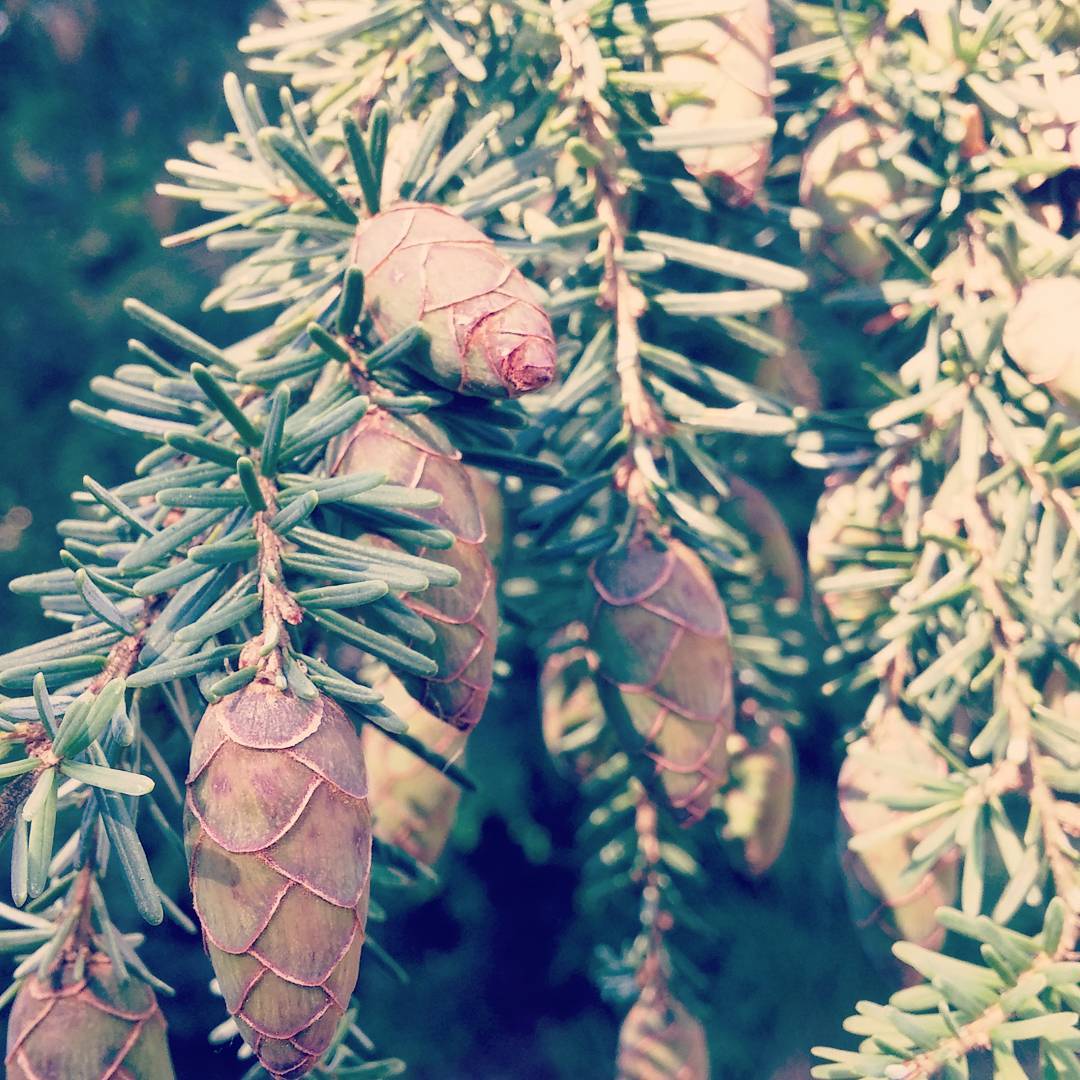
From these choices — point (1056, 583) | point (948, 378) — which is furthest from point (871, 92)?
point (1056, 583)

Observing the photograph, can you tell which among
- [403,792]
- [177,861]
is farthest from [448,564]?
[177,861]

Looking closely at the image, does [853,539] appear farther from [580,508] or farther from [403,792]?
[403,792]

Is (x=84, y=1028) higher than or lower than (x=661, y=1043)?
higher

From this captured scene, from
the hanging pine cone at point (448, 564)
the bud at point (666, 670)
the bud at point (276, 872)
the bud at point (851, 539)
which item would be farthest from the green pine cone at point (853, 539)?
the bud at point (276, 872)

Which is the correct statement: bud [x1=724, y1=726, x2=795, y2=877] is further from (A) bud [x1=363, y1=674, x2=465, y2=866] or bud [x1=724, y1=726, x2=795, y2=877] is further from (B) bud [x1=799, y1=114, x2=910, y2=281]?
(B) bud [x1=799, y1=114, x2=910, y2=281]

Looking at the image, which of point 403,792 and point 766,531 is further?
point 766,531

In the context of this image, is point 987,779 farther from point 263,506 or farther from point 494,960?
point 494,960

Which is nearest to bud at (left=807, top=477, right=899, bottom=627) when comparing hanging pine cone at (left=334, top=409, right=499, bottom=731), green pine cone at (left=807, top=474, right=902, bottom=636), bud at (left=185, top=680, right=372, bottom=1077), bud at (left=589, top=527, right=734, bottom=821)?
green pine cone at (left=807, top=474, right=902, bottom=636)
